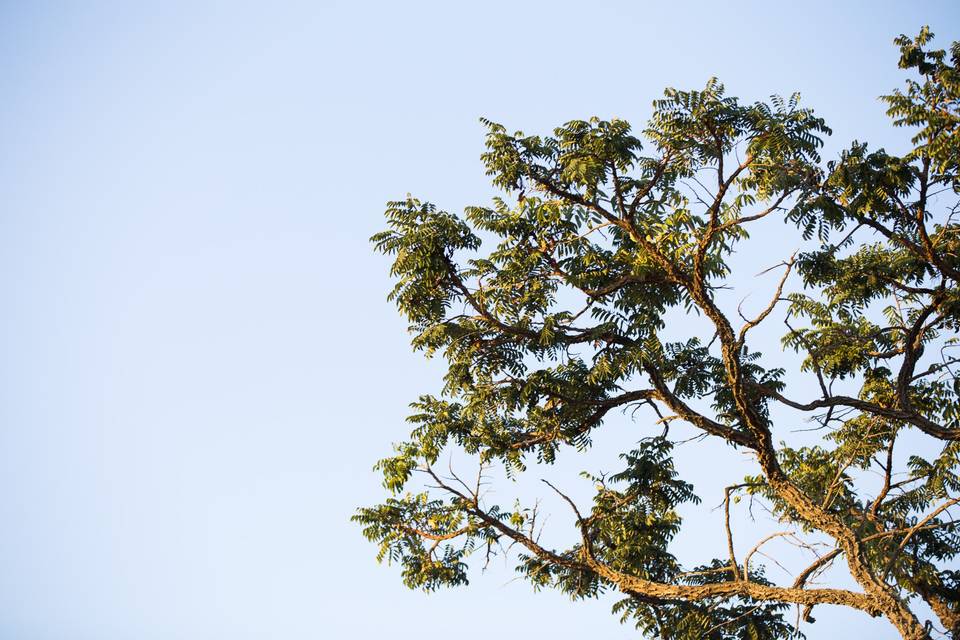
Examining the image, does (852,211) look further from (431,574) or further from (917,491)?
(431,574)

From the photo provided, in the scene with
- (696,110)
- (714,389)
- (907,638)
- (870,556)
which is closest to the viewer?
(907,638)

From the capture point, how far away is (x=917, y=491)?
13117 millimetres

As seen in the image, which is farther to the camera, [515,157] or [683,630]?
[683,630]

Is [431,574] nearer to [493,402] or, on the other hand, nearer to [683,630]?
[493,402]

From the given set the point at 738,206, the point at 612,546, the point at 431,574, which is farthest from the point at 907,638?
the point at 431,574

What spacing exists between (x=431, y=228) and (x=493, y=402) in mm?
2824

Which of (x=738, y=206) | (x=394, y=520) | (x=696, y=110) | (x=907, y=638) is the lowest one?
(x=907, y=638)

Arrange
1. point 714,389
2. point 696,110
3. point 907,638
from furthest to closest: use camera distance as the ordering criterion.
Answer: point 714,389, point 696,110, point 907,638

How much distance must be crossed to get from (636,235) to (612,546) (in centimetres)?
520

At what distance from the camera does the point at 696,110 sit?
9430mm

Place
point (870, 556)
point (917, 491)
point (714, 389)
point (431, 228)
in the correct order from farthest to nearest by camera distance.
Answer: point (917, 491) < point (870, 556) < point (714, 389) < point (431, 228)

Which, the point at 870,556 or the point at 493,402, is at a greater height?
the point at 493,402

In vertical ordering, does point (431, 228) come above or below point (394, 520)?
above

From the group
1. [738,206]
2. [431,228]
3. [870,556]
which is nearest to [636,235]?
[738,206]
